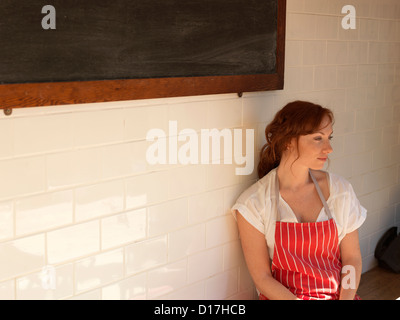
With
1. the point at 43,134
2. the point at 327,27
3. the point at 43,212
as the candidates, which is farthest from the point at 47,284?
the point at 327,27

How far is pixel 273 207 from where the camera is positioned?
263 centimetres

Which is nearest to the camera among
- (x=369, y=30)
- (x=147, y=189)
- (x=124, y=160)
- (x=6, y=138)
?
(x=6, y=138)

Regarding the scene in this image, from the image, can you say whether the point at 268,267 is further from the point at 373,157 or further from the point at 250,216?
the point at 373,157

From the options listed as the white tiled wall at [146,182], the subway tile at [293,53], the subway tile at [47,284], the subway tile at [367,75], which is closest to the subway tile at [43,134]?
the white tiled wall at [146,182]

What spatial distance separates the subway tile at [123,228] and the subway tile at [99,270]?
43mm

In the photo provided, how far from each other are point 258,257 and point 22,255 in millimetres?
1128

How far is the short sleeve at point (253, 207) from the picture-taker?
261 centimetres

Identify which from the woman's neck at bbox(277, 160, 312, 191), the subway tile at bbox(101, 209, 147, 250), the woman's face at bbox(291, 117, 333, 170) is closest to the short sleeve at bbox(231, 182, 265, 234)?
the woman's neck at bbox(277, 160, 312, 191)

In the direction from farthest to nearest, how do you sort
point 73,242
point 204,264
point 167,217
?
1. point 204,264
2. point 167,217
3. point 73,242

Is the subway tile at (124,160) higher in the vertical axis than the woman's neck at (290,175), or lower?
higher

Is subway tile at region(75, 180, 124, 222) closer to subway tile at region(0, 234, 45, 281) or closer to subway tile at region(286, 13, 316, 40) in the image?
subway tile at region(0, 234, 45, 281)

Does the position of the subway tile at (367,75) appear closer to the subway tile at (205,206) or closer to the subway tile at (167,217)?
Answer: the subway tile at (205,206)

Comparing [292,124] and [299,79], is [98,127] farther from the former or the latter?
[299,79]

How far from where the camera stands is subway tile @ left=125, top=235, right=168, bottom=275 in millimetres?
2260
